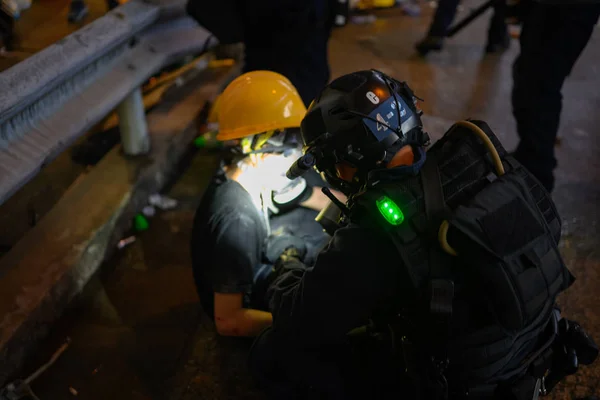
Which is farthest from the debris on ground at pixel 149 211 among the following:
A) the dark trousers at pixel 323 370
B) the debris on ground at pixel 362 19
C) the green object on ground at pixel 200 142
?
the debris on ground at pixel 362 19

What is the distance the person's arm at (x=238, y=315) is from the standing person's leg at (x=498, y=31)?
4.46 m

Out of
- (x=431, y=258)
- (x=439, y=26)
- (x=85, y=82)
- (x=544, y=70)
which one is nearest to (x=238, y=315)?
(x=431, y=258)

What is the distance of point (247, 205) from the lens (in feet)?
8.32

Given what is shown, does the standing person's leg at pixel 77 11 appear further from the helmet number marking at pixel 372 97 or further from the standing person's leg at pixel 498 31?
the standing person's leg at pixel 498 31

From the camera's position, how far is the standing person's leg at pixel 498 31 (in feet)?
17.9

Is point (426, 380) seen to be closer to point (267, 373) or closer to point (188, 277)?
point (267, 373)

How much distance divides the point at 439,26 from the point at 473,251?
459 centimetres

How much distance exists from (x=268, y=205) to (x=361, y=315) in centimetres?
111

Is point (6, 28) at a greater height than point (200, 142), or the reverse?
point (6, 28)

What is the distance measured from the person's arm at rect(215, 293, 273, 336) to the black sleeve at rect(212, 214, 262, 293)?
5 centimetres

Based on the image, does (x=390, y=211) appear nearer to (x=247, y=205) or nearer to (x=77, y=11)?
(x=247, y=205)

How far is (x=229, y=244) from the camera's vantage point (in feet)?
7.94

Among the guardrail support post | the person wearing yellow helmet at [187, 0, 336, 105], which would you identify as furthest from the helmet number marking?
the guardrail support post

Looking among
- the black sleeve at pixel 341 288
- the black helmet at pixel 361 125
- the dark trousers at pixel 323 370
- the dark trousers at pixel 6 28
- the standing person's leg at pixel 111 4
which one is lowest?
the dark trousers at pixel 323 370
